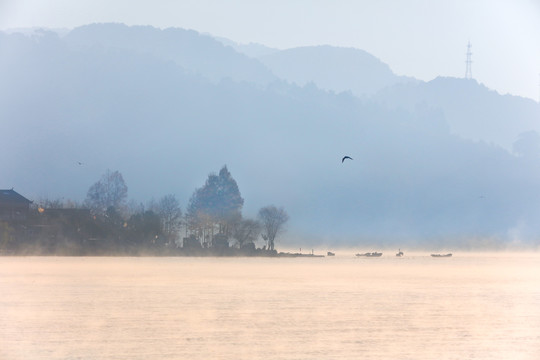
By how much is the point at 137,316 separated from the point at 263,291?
31902 mm

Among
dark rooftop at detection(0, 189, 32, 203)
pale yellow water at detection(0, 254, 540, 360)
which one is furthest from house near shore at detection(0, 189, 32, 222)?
pale yellow water at detection(0, 254, 540, 360)

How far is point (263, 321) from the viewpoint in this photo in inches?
2557

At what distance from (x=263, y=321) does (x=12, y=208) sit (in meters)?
136

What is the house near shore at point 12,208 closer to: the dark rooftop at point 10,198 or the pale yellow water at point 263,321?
the dark rooftop at point 10,198

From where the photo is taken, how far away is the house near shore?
189875 mm

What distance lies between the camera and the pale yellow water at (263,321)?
4997 cm

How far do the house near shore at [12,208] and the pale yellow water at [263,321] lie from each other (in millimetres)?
83433

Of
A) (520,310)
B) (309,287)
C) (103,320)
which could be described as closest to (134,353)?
(103,320)

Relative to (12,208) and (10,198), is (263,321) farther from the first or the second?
(10,198)

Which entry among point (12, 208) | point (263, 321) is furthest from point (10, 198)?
point (263, 321)

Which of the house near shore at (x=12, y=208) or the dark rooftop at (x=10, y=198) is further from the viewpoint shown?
Result: the dark rooftop at (x=10, y=198)

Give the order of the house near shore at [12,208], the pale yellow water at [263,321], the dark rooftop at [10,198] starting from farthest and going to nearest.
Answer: the dark rooftop at [10,198] → the house near shore at [12,208] → the pale yellow water at [263,321]

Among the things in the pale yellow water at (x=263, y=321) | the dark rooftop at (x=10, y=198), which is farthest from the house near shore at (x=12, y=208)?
the pale yellow water at (x=263, y=321)

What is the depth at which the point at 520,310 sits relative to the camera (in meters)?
77.9
